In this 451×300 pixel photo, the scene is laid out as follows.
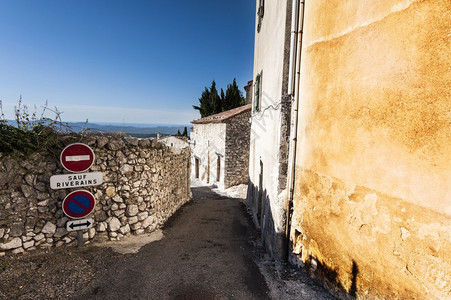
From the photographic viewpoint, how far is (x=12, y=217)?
13.6ft

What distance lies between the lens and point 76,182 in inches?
172

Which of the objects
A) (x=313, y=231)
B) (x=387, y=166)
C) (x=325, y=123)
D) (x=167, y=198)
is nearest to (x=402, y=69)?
(x=387, y=166)

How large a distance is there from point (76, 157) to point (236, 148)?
12.3m

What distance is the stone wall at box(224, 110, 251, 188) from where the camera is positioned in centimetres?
1588

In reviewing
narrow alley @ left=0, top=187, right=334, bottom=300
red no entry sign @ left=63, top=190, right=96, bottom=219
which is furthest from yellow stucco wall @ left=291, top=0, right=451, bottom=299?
red no entry sign @ left=63, top=190, right=96, bottom=219

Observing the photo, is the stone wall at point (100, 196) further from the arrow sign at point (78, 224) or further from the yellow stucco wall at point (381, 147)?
the yellow stucco wall at point (381, 147)

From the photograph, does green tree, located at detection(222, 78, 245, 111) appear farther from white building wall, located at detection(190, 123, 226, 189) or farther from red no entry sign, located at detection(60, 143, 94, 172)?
red no entry sign, located at detection(60, 143, 94, 172)

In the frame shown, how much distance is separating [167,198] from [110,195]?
251 cm

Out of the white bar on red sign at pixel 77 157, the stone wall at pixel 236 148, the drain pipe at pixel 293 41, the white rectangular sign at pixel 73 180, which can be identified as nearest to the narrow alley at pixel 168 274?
the white rectangular sign at pixel 73 180

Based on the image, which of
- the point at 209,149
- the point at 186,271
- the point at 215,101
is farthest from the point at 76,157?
the point at 215,101

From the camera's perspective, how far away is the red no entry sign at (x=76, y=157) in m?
4.19

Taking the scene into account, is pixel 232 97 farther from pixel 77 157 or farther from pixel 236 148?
pixel 77 157

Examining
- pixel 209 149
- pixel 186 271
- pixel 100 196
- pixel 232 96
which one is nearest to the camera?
pixel 186 271

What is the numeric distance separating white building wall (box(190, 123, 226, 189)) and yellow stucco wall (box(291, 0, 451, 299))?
12.6 meters
